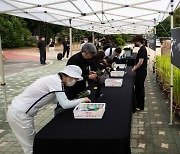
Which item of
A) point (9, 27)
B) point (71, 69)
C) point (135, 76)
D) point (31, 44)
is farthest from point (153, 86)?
point (31, 44)

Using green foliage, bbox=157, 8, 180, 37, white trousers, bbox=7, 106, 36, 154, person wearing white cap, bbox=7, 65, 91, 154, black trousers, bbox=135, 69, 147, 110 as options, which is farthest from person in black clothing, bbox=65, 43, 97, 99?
green foliage, bbox=157, 8, 180, 37

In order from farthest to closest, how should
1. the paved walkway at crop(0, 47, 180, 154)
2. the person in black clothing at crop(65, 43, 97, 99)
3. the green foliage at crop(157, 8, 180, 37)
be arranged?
1. the green foliage at crop(157, 8, 180, 37)
2. the paved walkway at crop(0, 47, 180, 154)
3. the person in black clothing at crop(65, 43, 97, 99)

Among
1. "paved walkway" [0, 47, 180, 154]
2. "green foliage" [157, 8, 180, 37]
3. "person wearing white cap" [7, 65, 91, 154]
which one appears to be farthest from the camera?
"green foliage" [157, 8, 180, 37]

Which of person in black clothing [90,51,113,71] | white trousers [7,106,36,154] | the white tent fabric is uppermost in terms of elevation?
the white tent fabric

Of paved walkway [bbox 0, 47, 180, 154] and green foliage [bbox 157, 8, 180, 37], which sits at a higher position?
green foliage [bbox 157, 8, 180, 37]

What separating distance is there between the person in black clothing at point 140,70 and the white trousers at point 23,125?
10.5ft

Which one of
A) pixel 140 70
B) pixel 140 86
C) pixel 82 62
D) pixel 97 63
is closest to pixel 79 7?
pixel 97 63

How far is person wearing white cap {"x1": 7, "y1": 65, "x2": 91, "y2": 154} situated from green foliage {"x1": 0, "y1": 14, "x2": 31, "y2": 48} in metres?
27.8

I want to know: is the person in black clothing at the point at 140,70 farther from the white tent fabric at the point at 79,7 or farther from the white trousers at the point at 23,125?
the white trousers at the point at 23,125

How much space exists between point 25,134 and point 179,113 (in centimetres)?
329

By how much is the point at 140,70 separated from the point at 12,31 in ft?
91.0

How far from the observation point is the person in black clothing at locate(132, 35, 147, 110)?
17.4ft

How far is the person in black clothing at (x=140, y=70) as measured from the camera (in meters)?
5.31

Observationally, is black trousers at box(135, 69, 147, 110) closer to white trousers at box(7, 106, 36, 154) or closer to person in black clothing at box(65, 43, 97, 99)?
person in black clothing at box(65, 43, 97, 99)
